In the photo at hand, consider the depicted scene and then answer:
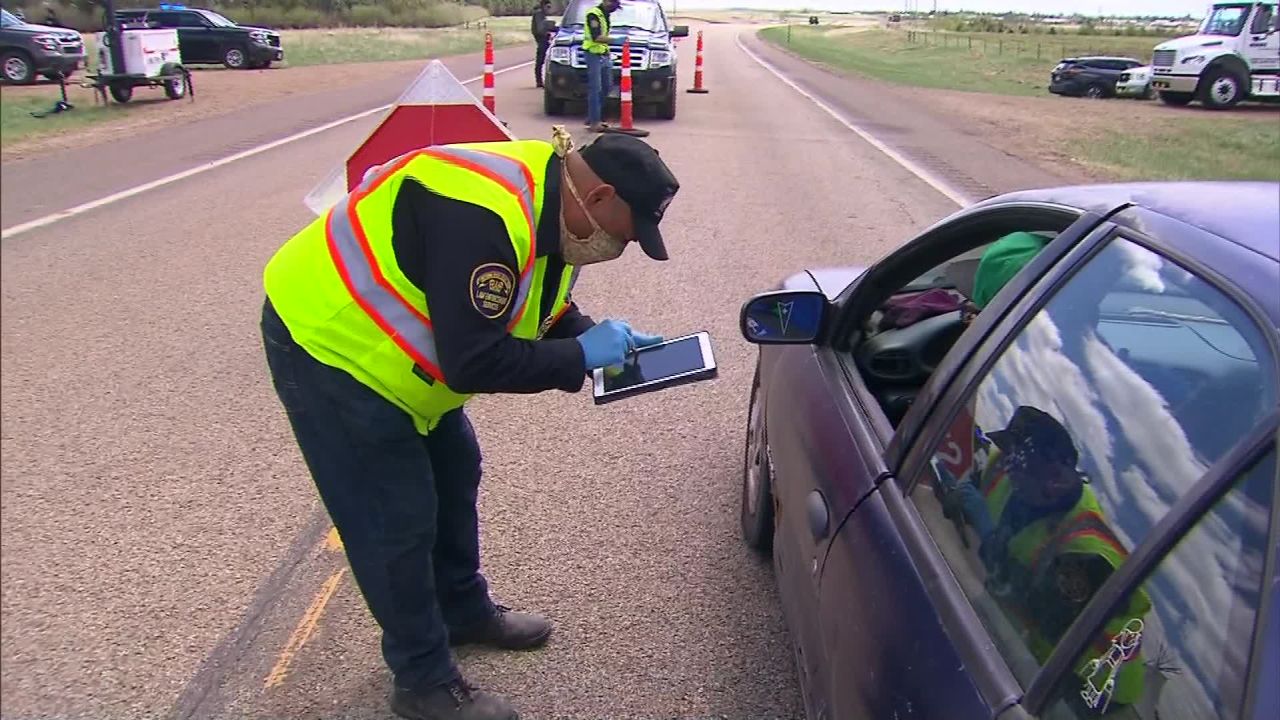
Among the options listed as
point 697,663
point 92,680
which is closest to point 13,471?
point 92,680

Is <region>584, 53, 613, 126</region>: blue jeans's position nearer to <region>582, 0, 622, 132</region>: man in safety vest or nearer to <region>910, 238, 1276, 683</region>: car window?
<region>582, 0, 622, 132</region>: man in safety vest

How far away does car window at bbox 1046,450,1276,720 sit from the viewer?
49.6 inches

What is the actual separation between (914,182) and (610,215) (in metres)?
9.76

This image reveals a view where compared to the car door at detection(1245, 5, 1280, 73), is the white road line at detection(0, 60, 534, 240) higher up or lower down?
lower down

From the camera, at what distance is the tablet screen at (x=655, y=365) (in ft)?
8.85

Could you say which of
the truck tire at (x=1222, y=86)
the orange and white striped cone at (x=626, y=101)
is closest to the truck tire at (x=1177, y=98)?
the truck tire at (x=1222, y=86)

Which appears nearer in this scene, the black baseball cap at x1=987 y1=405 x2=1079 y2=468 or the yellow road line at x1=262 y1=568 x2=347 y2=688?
the black baseball cap at x1=987 y1=405 x2=1079 y2=468

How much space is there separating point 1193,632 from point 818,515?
3.61 feet

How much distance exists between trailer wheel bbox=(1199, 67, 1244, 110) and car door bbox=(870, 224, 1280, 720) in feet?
82.3

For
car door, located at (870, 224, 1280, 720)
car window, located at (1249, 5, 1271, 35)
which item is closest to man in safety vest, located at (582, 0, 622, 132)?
car door, located at (870, 224, 1280, 720)

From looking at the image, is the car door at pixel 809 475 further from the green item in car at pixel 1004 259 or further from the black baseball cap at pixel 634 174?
the black baseball cap at pixel 634 174

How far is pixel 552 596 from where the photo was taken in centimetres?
351

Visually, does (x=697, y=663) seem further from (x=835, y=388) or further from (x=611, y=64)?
(x=611, y=64)

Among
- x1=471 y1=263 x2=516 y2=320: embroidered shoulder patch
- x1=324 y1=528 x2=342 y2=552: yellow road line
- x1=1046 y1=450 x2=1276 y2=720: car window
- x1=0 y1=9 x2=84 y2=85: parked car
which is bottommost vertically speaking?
x1=324 y1=528 x2=342 y2=552: yellow road line
